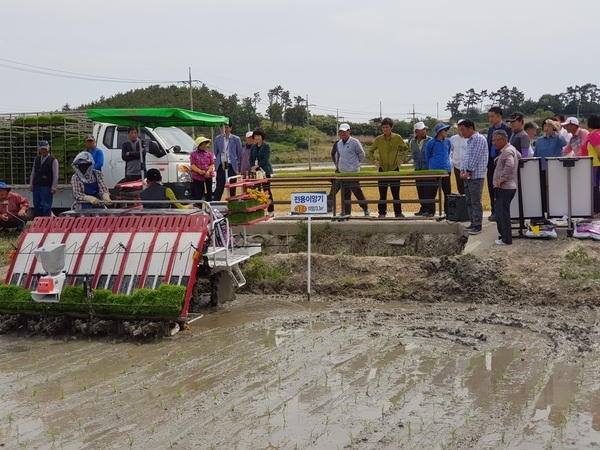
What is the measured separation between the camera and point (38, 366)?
8.05m

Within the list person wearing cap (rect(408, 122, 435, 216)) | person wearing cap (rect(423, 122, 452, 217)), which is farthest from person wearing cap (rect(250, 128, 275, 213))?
person wearing cap (rect(423, 122, 452, 217))

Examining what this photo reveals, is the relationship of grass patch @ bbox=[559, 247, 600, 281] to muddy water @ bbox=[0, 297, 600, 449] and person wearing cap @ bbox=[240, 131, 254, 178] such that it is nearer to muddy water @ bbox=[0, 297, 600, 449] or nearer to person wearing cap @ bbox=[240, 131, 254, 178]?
muddy water @ bbox=[0, 297, 600, 449]

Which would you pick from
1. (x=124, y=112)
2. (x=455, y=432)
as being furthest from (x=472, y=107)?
(x=455, y=432)

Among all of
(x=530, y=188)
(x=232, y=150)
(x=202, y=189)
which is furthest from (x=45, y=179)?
(x=530, y=188)

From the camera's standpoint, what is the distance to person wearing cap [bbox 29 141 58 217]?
16031mm

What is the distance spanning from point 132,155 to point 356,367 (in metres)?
9.34

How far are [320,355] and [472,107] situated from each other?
7277 cm

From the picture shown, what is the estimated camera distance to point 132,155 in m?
15.7

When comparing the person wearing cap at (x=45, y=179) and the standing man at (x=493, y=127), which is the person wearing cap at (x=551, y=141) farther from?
the person wearing cap at (x=45, y=179)

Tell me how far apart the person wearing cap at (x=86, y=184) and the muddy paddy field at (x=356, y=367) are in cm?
A: 229

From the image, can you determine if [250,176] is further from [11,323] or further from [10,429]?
[10,429]

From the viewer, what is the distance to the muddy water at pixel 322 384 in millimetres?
5938

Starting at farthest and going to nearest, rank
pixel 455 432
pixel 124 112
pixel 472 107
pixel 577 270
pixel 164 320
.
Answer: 1. pixel 472 107
2. pixel 124 112
3. pixel 577 270
4. pixel 164 320
5. pixel 455 432

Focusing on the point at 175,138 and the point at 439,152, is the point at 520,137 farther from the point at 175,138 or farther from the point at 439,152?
the point at 175,138
